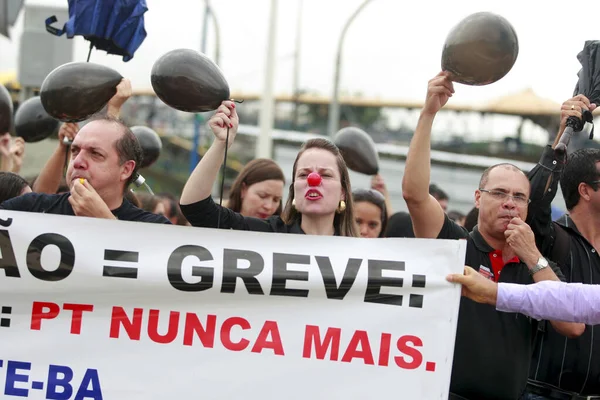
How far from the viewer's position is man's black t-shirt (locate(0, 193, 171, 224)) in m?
3.69

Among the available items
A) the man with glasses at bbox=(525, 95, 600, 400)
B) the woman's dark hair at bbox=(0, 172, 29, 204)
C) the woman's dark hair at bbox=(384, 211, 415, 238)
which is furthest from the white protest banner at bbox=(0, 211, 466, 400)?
the woman's dark hair at bbox=(384, 211, 415, 238)

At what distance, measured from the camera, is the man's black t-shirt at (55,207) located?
3.69 meters

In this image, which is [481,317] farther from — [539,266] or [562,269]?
[562,269]

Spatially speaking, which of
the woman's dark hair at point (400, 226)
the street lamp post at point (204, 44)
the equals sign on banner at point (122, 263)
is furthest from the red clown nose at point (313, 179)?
the street lamp post at point (204, 44)

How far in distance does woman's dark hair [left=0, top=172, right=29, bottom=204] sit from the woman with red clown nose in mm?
1255

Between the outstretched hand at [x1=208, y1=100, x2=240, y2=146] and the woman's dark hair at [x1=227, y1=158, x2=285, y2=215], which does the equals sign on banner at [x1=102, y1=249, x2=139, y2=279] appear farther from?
the woman's dark hair at [x1=227, y1=158, x2=285, y2=215]

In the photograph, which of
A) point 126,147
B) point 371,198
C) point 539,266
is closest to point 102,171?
point 126,147

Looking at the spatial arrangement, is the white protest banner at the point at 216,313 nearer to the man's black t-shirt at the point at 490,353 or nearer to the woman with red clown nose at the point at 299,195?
the woman with red clown nose at the point at 299,195

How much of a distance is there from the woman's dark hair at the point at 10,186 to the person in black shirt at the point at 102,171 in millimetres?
713

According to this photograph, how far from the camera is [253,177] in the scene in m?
5.28

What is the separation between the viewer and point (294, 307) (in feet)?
11.2

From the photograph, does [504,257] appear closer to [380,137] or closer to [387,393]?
[387,393]

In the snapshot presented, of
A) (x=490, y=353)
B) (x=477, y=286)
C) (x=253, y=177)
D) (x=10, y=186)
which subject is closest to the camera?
(x=477, y=286)

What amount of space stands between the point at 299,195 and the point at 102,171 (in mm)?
802
